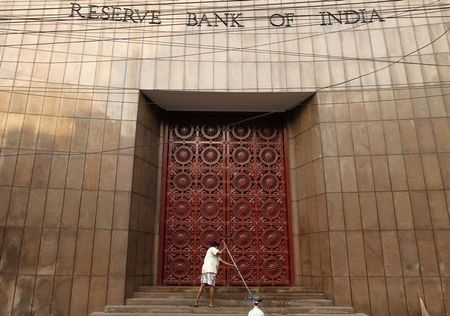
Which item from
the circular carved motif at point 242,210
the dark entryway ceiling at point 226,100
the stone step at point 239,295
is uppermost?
the dark entryway ceiling at point 226,100

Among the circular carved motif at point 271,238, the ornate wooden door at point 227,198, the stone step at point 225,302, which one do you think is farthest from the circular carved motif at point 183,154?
the stone step at point 225,302

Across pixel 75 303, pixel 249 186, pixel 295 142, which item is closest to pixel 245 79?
pixel 295 142

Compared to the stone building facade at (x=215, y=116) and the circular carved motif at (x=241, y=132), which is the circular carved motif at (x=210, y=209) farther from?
the circular carved motif at (x=241, y=132)

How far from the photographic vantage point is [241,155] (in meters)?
9.50

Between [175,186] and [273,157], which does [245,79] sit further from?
[175,186]

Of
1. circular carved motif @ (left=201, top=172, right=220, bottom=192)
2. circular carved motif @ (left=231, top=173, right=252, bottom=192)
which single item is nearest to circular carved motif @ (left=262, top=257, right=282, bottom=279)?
circular carved motif @ (left=231, top=173, right=252, bottom=192)

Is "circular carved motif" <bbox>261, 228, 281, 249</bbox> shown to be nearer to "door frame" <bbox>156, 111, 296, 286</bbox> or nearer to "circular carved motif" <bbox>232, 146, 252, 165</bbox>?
"door frame" <bbox>156, 111, 296, 286</bbox>

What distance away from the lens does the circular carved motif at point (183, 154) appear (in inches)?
372

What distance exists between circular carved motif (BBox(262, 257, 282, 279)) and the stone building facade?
0.37 m

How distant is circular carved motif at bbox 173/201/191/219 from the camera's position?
29.7 feet

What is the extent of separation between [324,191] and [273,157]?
1.98m

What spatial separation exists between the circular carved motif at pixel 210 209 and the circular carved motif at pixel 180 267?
1239 millimetres

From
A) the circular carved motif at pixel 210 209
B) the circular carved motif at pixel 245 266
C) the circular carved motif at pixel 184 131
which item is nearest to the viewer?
the circular carved motif at pixel 245 266

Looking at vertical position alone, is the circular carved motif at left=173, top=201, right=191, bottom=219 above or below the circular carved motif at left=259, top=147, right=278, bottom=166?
below
